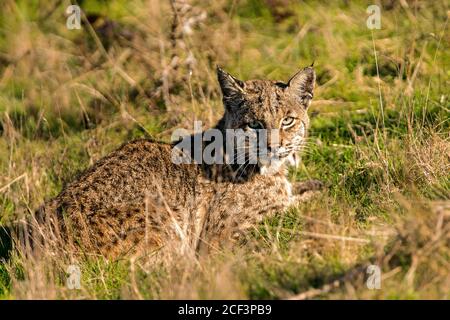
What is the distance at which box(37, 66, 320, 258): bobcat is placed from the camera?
635 cm

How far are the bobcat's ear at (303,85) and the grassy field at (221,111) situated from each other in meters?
0.57

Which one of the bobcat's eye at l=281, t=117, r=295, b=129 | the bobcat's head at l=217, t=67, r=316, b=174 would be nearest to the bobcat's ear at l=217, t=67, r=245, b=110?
the bobcat's head at l=217, t=67, r=316, b=174

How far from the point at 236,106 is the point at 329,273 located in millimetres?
2614

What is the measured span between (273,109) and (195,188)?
942 mm

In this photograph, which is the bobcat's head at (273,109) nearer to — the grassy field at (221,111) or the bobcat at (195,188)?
the bobcat at (195,188)

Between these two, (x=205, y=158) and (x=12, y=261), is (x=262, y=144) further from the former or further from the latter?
(x=12, y=261)

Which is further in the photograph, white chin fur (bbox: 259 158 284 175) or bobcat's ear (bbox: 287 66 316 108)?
bobcat's ear (bbox: 287 66 316 108)

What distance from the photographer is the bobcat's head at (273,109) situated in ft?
22.5

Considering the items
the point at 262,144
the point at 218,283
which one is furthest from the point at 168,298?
the point at 262,144

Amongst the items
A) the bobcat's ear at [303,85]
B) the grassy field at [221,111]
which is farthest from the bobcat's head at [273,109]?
the grassy field at [221,111]

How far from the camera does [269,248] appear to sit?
227 inches

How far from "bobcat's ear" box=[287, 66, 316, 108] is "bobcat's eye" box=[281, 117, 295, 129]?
0.91 feet

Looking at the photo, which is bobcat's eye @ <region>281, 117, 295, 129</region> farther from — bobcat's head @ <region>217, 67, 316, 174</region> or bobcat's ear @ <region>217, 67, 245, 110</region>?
bobcat's ear @ <region>217, 67, 245, 110</region>

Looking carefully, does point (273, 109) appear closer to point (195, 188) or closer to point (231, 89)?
point (231, 89)
